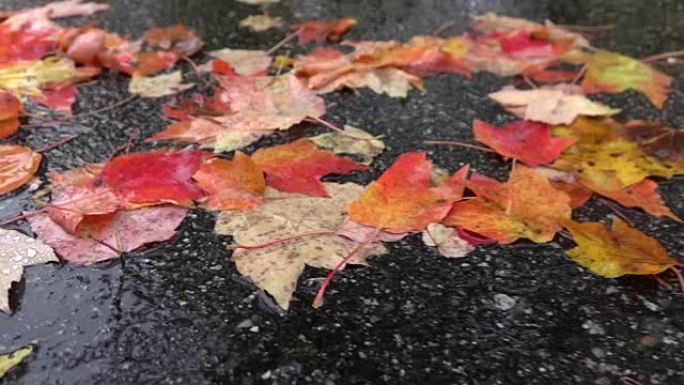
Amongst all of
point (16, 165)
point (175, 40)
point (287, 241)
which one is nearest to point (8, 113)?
point (16, 165)

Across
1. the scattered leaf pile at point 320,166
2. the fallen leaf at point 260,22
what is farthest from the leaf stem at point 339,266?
the fallen leaf at point 260,22

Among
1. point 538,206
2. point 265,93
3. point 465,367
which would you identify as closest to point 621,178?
point 538,206

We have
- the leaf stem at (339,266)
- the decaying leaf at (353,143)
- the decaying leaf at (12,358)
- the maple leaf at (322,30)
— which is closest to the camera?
the decaying leaf at (12,358)

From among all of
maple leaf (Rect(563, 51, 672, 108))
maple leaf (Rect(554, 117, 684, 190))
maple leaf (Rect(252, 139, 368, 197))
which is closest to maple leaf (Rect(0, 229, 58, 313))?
maple leaf (Rect(252, 139, 368, 197))

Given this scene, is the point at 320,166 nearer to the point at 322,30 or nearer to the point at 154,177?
the point at 154,177

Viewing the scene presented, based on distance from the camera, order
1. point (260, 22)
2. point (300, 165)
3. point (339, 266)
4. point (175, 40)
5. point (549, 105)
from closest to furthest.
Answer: point (339, 266) → point (300, 165) → point (549, 105) → point (175, 40) → point (260, 22)

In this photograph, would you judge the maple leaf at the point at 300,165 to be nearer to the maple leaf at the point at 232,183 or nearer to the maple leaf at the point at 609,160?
the maple leaf at the point at 232,183

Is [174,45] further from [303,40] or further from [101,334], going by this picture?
[101,334]

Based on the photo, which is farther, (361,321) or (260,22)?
(260,22)

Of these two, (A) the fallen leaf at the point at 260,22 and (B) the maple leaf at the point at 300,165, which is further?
(A) the fallen leaf at the point at 260,22
